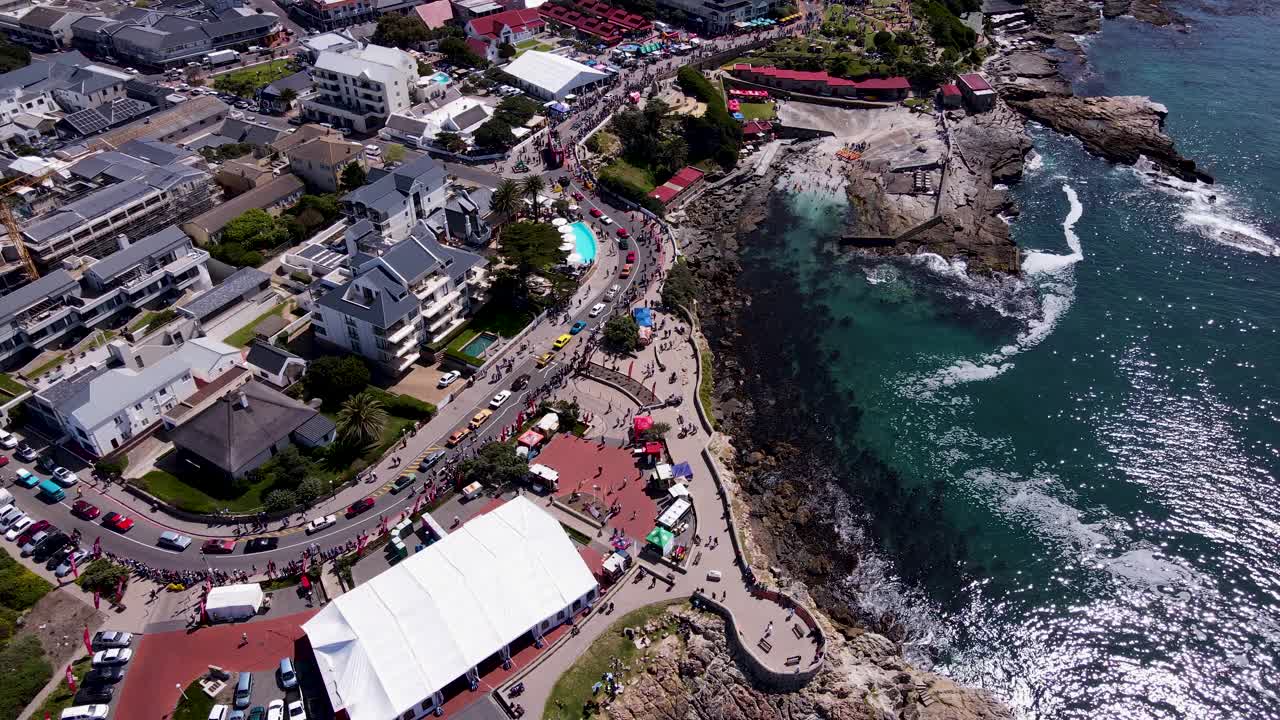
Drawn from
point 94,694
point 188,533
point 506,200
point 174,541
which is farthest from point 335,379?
point 506,200

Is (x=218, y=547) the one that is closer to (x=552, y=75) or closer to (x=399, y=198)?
(x=399, y=198)

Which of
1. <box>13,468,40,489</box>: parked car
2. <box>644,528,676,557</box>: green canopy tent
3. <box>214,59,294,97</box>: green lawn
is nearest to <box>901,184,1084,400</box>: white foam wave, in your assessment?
<box>644,528,676,557</box>: green canopy tent

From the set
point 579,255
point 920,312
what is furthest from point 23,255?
point 920,312

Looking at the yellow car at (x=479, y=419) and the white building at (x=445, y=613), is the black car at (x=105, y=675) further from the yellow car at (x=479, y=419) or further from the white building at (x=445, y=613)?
the yellow car at (x=479, y=419)

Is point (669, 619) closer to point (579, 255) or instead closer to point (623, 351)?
point (623, 351)

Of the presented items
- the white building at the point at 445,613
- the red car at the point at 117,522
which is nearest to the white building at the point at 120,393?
the red car at the point at 117,522

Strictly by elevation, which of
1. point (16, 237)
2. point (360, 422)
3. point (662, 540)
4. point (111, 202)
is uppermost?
point (16, 237)
